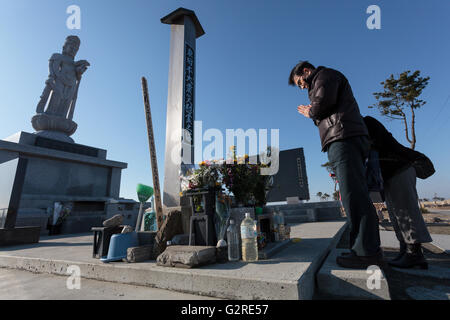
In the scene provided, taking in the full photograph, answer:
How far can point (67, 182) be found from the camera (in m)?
11.5

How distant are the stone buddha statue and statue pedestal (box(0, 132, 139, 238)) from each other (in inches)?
65.0

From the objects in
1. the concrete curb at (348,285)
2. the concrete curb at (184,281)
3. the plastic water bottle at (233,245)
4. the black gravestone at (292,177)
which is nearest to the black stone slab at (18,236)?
the concrete curb at (184,281)

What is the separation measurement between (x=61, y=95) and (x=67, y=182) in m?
6.77

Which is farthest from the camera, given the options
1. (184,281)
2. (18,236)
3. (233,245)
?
(18,236)

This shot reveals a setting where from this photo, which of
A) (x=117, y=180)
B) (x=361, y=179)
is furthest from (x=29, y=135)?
(x=361, y=179)

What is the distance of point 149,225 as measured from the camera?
367 cm

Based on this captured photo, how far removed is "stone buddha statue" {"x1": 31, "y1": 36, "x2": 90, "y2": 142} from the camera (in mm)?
12883

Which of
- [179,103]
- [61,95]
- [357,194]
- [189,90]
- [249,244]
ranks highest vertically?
[61,95]

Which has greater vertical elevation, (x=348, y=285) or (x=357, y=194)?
(x=357, y=194)

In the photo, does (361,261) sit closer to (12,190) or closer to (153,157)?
(153,157)

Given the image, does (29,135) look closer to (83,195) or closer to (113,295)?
(83,195)

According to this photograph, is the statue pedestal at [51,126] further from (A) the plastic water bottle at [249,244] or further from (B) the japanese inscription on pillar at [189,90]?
(A) the plastic water bottle at [249,244]

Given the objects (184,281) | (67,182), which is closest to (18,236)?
(184,281)
